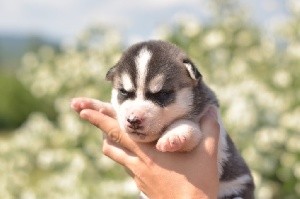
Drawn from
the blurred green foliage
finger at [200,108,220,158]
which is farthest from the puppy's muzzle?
the blurred green foliage

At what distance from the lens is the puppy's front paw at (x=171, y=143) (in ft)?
10.4

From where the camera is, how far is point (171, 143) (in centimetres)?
319

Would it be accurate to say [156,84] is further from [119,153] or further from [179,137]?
[119,153]

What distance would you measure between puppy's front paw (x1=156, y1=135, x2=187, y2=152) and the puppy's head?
2.3 inches

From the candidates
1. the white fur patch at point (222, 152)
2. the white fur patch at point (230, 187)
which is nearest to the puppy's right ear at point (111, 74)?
the white fur patch at point (222, 152)

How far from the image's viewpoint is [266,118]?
6.98m

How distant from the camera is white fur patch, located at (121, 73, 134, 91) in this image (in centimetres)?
320

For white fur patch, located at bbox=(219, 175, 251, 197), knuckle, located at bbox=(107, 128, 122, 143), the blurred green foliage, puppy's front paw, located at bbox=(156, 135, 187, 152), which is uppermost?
puppy's front paw, located at bbox=(156, 135, 187, 152)

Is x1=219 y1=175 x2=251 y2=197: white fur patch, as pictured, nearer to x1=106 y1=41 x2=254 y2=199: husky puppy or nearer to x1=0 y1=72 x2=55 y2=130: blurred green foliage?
x1=106 y1=41 x2=254 y2=199: husky puppy

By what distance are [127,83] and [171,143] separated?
0.36 meters

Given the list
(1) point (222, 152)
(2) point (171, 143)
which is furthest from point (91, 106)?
(1) point (222, 152)

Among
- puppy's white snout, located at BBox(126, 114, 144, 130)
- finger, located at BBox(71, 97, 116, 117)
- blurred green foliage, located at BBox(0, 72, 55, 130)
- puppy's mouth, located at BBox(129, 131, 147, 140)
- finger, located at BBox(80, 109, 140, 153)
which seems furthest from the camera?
blurred green foliage, located at BBox(0, 72, 55, 130)

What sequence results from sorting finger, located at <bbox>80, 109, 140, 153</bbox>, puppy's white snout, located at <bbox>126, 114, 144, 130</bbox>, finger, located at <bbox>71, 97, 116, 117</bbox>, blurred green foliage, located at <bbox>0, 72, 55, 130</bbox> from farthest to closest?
blurred green foliage, located at <bbox>0, 72, 55, 130</bbox>, finger, located at <bbox>71, 97, 116, 117</bbox>, finger, located at <bbox>80, 109, 140, 153</bbox>, puppy's white snout, located at <bbox>126, 114, 144, 130</bbox>

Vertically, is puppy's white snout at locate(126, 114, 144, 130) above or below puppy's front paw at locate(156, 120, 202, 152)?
above
